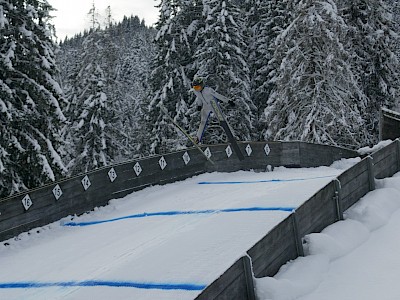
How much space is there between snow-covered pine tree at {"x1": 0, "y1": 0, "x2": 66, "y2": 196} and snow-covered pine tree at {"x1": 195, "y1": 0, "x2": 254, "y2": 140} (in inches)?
417

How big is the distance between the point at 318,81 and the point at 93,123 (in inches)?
513

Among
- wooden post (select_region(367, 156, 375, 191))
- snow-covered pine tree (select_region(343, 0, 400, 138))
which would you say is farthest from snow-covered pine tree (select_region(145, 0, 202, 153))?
wooden post (select_region(367, 156, 375, 191))

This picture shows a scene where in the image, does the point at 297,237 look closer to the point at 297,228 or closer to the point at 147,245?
the point at 297,228

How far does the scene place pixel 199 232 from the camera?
8.90 m

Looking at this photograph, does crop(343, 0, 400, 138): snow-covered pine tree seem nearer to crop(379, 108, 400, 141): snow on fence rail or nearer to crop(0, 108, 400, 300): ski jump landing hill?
crop(0, 108, 400, 300): ski jump landing hill

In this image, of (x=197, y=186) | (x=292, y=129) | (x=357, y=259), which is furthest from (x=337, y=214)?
(x=292, y=129)

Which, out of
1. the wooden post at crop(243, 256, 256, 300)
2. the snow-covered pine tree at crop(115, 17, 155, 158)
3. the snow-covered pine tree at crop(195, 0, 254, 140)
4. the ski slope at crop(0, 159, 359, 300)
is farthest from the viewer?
the snow-covered pine tree at crop(115, 17, 155, 158)

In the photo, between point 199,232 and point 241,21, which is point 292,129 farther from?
point 199,232

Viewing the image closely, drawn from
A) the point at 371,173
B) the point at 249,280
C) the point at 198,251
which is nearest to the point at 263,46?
the point at 371,173

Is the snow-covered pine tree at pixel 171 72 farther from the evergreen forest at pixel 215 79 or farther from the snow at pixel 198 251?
the snow at pixel 198 251

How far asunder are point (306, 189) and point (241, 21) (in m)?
19.7

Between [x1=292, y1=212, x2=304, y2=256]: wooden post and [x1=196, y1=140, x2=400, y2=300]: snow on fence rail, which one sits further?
[x1=292, y1=212, x2=304, y2=256]: wooden post

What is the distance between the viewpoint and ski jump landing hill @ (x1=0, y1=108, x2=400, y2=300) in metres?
6.24

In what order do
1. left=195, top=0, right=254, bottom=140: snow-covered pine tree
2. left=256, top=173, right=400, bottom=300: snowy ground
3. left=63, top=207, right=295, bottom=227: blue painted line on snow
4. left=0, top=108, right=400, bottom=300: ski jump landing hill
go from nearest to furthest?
left=256, top=173, right=400, bottom=300: snowy ground
left=0, top=108, right=400, bottom=300: ski jump landing hill
left=63, top=207, right=295, bottom=227: blue painted line on snow
left=195, top=0, right=254, bottom=140: snow-covered pine tree
